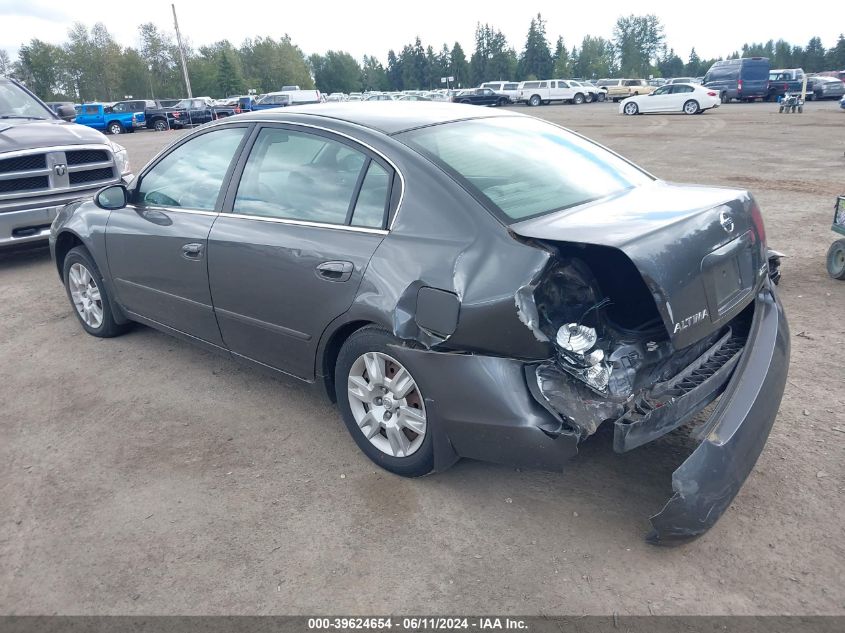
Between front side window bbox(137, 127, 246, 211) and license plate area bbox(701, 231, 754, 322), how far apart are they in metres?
2.71

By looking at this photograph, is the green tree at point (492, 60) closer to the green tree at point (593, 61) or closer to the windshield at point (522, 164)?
the green tree at point (593, 61)

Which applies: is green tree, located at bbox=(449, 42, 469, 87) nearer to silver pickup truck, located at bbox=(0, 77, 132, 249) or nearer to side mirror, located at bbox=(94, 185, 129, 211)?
silver pickup truck, located at bbox=(0, 77, 132, 249)

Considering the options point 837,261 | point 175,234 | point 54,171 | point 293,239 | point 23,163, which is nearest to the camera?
point 293,239

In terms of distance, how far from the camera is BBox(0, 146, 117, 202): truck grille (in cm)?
713

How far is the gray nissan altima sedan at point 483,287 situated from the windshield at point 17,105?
5.57 m

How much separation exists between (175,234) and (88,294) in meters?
1.57

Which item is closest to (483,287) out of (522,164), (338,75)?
(522,164)

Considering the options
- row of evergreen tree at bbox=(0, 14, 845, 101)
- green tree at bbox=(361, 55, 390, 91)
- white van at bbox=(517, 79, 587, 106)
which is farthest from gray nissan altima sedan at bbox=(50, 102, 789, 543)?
green tree at bbox=(361, 55, 390, 91)

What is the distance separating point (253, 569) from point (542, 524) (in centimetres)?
124

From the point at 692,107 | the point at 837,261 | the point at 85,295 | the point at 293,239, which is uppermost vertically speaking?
the point at 293,239

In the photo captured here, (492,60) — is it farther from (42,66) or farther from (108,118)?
(108,118)

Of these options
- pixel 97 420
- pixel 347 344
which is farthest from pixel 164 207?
pixel 347 344

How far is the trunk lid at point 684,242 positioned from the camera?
261cm

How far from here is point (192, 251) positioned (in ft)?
13.2
